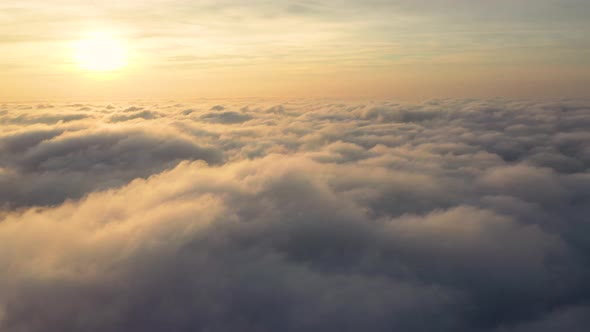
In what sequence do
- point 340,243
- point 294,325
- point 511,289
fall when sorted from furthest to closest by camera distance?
point 340,243
point 511,289
point 294,325

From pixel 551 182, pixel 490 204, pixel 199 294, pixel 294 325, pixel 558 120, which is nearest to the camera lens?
pixel 294 325

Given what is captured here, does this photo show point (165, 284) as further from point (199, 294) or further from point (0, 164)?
point (0, 164)

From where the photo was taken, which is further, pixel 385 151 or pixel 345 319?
Result: pixel 385 151

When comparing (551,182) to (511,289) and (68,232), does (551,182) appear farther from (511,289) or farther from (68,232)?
(68,232)

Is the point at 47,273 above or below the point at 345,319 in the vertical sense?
above

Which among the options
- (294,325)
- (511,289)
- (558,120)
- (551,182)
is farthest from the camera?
(558,120)

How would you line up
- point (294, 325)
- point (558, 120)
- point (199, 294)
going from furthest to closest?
point (558, 120) → point (199, 294) → point (294, 325)

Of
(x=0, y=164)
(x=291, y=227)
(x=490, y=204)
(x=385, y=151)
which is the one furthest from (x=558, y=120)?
(x=0, y=164)

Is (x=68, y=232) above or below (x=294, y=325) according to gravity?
above

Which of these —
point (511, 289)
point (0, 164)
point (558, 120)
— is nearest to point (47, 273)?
point (511, 289)
